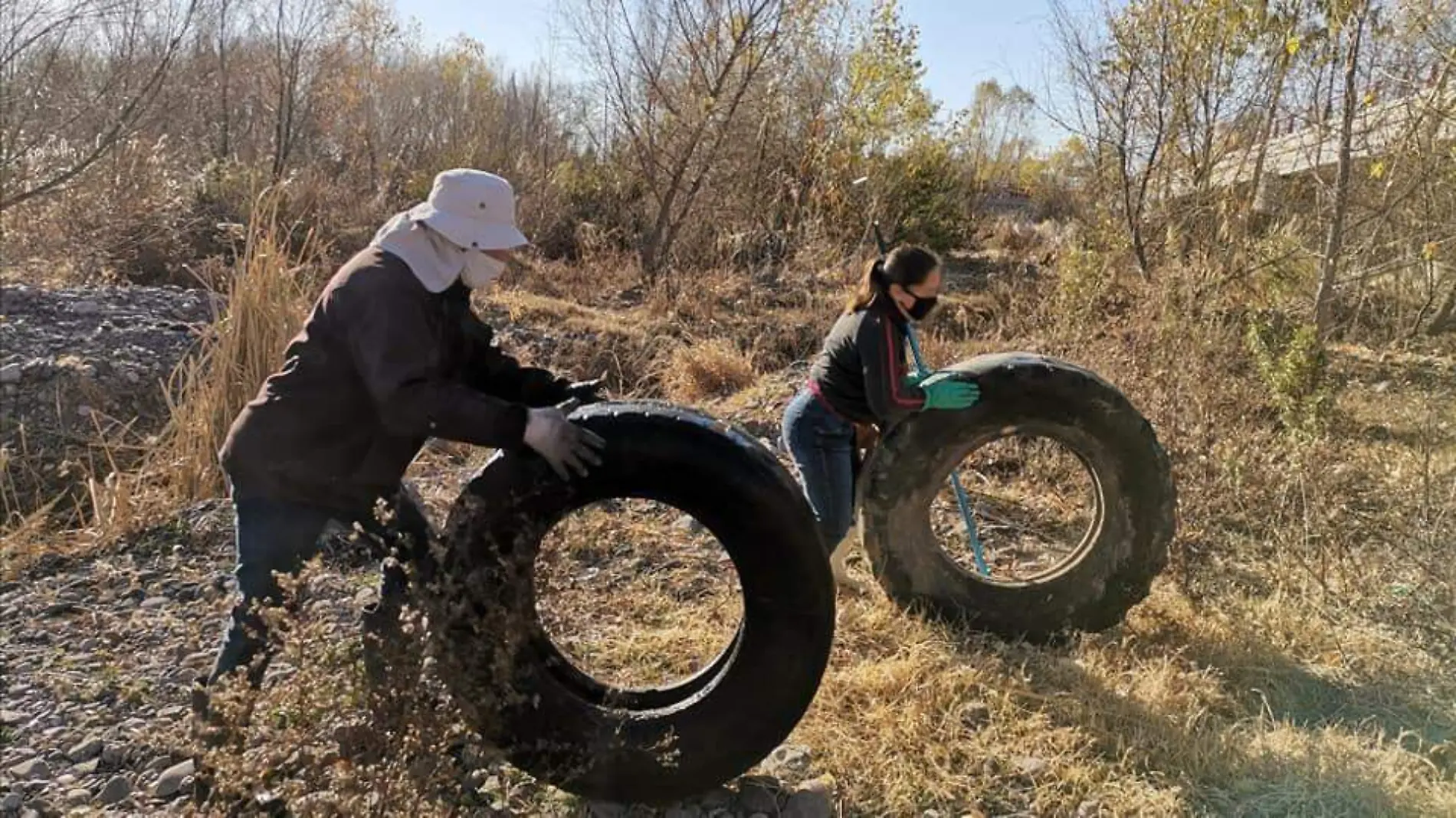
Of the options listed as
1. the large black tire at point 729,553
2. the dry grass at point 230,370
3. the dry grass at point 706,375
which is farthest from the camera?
the dry grass at point 706,375

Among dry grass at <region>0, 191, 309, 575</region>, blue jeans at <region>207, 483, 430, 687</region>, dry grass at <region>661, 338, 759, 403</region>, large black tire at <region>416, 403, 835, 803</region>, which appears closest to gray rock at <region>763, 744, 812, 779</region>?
large black tire at <region>416, 403, 835, 803</region>

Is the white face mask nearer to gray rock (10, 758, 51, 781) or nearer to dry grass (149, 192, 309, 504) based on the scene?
→ gray rock (10, 758, 51, 781)

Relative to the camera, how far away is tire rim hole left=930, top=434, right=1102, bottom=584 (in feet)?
15.2

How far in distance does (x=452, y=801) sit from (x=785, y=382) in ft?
16.4

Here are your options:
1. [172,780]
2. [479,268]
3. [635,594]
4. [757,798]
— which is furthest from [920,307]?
[172,780]

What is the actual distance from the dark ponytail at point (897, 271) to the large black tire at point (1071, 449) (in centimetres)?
43

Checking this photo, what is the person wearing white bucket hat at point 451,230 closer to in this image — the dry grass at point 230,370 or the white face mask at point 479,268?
the white face mask at point 479,268

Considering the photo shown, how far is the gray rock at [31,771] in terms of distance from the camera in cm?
286

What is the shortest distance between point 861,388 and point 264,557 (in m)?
2.27

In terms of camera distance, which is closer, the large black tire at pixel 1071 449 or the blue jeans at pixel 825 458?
the large black tire at pixel 1071 449

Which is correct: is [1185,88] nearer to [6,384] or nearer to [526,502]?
[526,502]

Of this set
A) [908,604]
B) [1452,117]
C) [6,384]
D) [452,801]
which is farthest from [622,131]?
[452,801]

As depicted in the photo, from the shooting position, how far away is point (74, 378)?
6.51m

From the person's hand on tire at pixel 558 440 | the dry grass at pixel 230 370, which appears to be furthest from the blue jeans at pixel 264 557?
the dry grass at pixel 230 370
